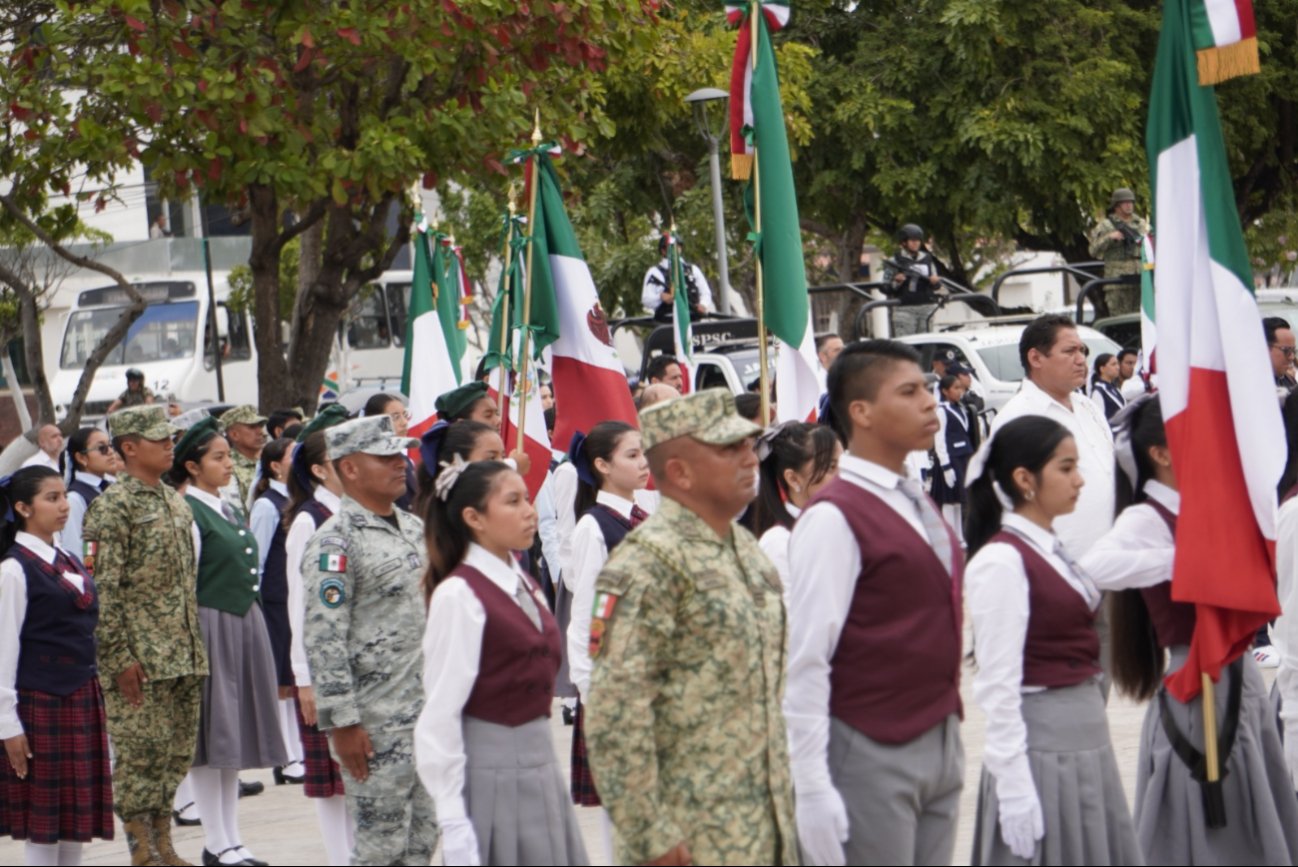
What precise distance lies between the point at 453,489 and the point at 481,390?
2.95 metres

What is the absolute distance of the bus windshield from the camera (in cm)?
3353

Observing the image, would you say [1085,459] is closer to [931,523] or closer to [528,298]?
[931,523]

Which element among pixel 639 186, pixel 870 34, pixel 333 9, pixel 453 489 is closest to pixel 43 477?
pixel 453 489

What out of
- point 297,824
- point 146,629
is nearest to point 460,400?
point 146,629

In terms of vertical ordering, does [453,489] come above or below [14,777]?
above

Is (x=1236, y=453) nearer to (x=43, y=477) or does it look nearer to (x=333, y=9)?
(x=43, y=477)

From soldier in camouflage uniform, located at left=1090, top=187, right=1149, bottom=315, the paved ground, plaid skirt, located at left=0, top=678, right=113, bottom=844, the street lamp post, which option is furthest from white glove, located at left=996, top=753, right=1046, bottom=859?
the street lamp post

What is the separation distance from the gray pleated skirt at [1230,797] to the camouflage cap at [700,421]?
5.72 feet

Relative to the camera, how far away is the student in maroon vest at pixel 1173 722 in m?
5.52

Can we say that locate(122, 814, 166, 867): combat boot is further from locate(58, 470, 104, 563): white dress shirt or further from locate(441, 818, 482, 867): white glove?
locate(441, 818, 482, 867): white glove

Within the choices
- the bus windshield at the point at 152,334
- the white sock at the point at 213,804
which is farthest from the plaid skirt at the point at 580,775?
the bus windshield at the point at 152,334

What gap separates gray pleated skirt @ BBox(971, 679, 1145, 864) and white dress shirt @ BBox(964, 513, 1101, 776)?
67 millimetres

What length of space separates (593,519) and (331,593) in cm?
138

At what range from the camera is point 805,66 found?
22.8 m
